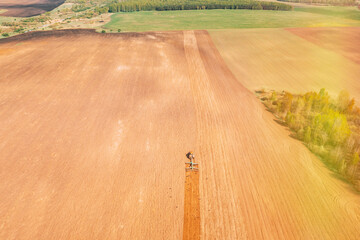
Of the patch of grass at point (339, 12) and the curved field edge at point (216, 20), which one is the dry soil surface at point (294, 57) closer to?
the curved field edge at point (216, 20)

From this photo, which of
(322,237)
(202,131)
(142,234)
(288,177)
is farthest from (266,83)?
(142,234)

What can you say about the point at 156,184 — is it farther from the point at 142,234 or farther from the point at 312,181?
the point at 312,181

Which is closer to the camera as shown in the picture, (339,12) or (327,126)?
(327,126)

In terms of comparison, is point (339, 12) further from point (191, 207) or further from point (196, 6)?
point (191, 207)

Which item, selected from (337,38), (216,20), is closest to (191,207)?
(337,38)

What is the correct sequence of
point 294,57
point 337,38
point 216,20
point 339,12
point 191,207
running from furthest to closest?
1. point 339,12
2. point 216,20
3. point 337,38
4. point 294,57
5. point 191,207
